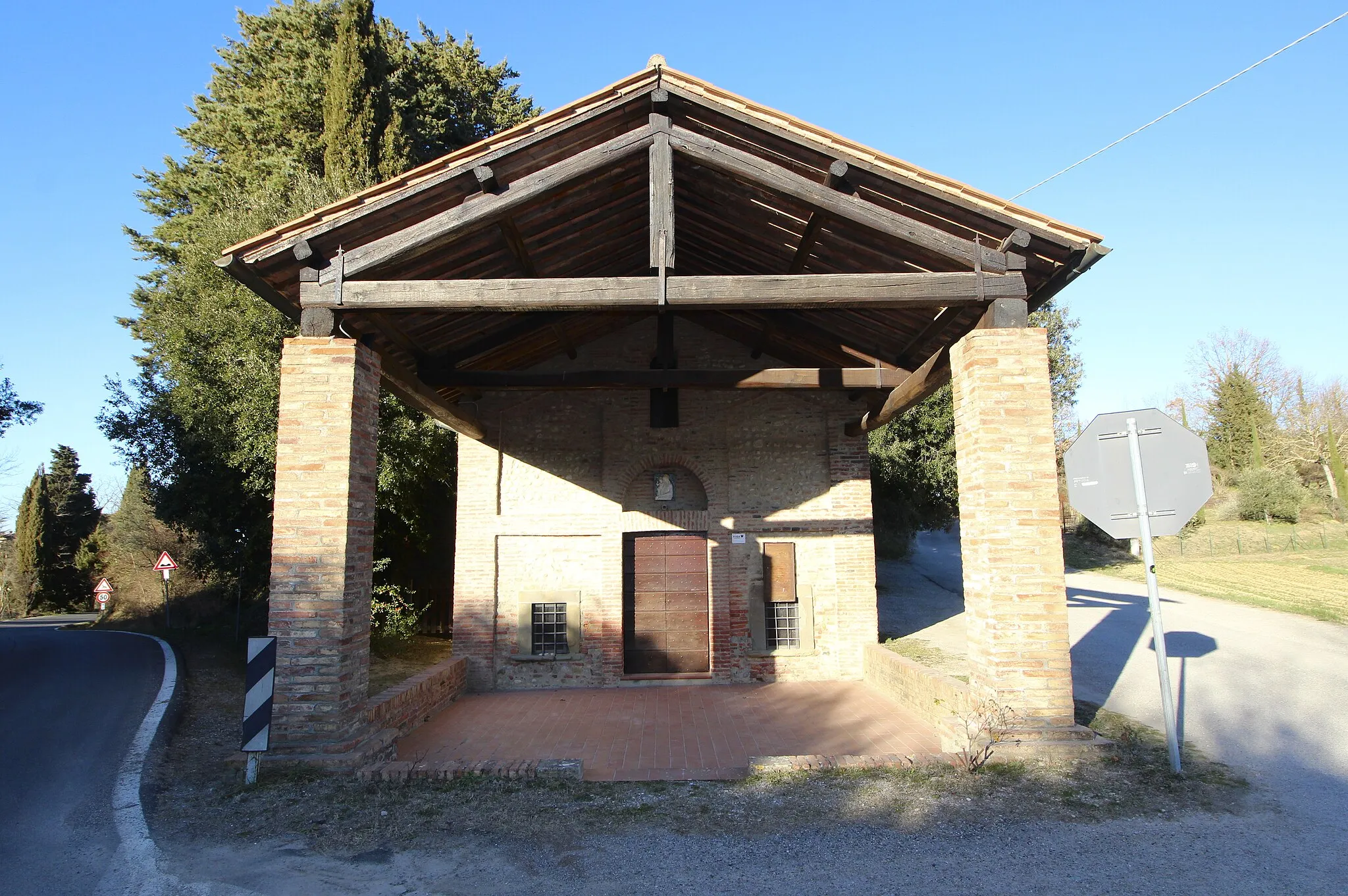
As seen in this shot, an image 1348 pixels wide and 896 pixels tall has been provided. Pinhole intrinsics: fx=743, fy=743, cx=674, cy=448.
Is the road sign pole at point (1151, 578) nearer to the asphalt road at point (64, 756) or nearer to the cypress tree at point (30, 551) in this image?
the asphalt road at point (64, 756)

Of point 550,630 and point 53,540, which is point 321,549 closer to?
point 550,630

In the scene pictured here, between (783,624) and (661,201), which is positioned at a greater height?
(661,201)

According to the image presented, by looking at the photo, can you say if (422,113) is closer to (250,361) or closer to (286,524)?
(250,361)

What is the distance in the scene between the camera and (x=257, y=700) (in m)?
5.30

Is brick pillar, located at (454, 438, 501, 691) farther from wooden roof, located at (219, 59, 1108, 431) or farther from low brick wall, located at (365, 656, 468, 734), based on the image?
wooden roof, located at (219, 59, 1108, 431)

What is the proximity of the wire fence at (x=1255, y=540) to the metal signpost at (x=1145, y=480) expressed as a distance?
2301 centimetres

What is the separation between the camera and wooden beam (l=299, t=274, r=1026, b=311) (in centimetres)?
596

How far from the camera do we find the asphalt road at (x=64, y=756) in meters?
4.19

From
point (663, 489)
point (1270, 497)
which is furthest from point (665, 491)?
point (1270, 497)

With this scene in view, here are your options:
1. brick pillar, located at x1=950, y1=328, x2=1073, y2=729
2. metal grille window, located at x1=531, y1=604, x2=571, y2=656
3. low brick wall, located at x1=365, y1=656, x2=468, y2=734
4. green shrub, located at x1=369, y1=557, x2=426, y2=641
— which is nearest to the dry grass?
brick pillar, located at x1=950, y1=328, x2=1073, y2=729

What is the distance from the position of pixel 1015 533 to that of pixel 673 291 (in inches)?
130

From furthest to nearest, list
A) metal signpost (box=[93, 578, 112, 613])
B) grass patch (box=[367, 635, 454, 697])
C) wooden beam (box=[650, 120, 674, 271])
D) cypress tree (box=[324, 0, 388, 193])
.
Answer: metal signpost (box=[93, 578, 112, 613]) < cypress tree (box=[324, 0, 388, 193]) < grass patch (box=[367, 635, 454, 697]) < wooden beam (box=[650, 120, 674, 271])

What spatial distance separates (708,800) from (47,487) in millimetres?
44609

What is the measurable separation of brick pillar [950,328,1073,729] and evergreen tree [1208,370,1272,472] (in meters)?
32.4
